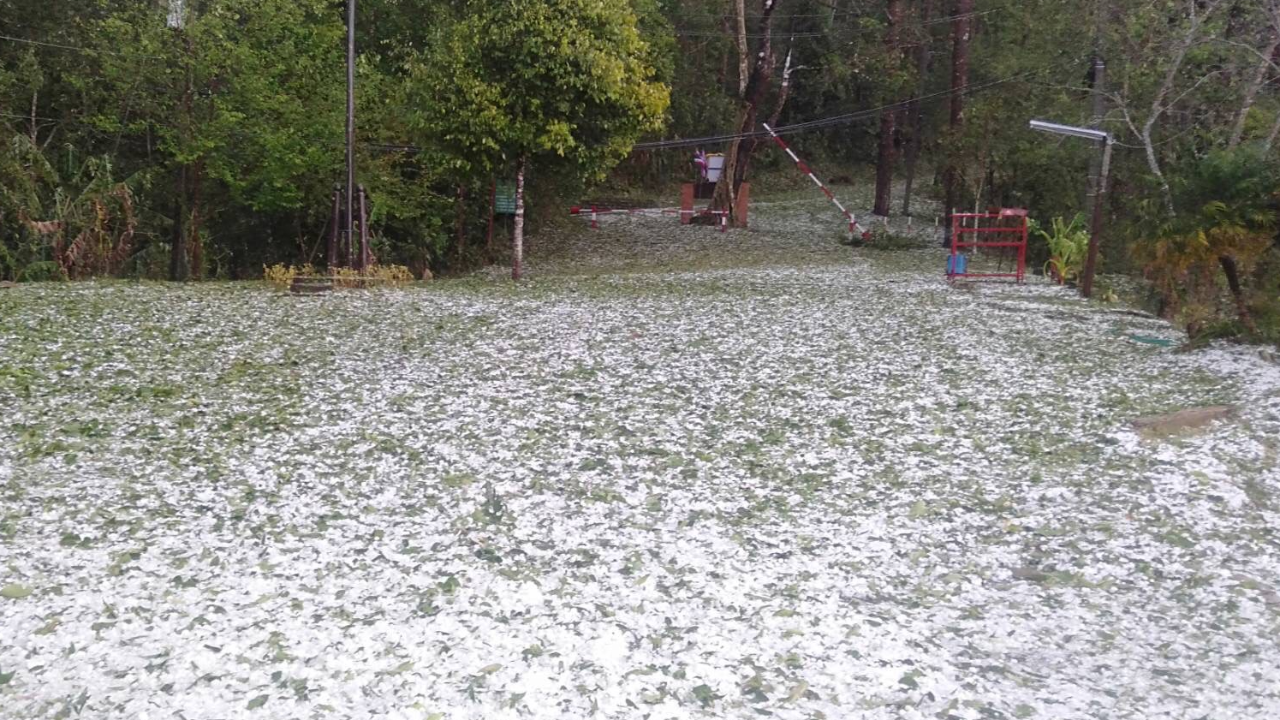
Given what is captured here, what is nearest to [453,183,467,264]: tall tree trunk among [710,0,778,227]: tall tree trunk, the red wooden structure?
[710,0,778,227]: tall tree trunk

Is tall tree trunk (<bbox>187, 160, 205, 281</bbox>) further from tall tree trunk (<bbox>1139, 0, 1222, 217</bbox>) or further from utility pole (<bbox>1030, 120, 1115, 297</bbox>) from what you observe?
tall tree trunk (<bbox>1139, 0, 1222, 217</bbox>)

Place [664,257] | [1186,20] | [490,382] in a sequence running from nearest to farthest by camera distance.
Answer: [490,382] < [1186,20] < [664,257]

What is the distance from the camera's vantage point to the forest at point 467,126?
42.6 ft

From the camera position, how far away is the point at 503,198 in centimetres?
2408

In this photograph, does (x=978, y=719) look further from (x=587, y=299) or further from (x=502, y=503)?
(x=587, y=299)

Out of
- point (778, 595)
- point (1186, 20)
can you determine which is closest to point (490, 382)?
point (778, 595)

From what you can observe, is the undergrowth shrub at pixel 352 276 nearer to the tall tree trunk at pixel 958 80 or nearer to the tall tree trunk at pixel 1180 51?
the tall tree trunk at pixel 1180 51

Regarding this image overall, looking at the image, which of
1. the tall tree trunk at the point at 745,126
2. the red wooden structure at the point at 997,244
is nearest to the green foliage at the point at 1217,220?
the red wooden structure at the point at 997,244

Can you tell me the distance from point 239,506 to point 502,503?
1.44 m

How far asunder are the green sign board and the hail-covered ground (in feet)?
42.8

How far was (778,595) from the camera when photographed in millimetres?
5043

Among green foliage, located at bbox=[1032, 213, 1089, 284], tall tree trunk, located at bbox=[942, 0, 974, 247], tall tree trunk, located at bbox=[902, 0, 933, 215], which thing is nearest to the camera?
green foliage, located at bbox=[1032, 213, 1089, 284]

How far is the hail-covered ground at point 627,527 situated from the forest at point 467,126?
3.65 meters

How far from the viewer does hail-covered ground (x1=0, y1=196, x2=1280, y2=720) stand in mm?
4215
